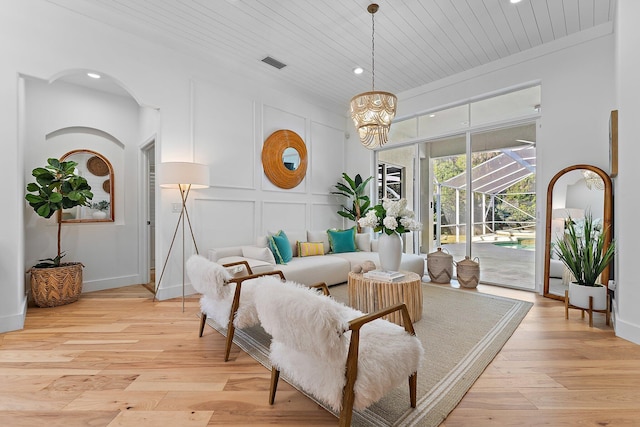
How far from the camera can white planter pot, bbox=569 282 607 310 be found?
272 cm

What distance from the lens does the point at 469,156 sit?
15.1ft

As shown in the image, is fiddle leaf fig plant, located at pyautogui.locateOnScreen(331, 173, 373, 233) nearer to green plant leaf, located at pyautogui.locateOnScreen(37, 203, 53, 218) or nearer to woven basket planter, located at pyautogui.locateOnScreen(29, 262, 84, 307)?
woven basket planter, located at pyautogui.locateOnScreen(29, 262, 84, 307)

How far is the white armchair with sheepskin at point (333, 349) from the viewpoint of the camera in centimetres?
122

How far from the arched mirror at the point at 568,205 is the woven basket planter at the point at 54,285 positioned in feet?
18.9

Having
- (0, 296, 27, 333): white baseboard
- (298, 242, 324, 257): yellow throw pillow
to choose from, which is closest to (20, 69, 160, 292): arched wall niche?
(0, 296, 27, 333): white baseboard

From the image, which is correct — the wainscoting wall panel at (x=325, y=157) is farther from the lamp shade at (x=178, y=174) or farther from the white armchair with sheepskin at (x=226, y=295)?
the white armchair with sheepskin at (x=226, y=295)

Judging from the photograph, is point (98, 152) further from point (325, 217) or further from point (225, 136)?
point (325, 217)

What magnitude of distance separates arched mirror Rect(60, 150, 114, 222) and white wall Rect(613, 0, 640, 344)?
5.97 meters

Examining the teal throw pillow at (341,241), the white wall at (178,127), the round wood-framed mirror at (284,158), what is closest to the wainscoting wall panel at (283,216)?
the white wall at (178,127)

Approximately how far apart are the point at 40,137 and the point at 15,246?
5.98 feet

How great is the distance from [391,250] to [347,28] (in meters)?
2.61

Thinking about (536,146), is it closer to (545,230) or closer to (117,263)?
(545,230)

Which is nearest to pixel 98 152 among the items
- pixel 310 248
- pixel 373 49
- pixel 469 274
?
pixel 310 248

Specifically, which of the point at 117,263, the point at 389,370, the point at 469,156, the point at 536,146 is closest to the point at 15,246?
the point at 117,263
